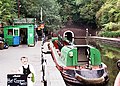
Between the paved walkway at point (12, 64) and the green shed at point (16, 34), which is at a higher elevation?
the green shed at point (16, 34)

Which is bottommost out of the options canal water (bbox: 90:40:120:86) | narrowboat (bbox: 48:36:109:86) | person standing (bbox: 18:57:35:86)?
canal water (bbox: 90:40:120:86)

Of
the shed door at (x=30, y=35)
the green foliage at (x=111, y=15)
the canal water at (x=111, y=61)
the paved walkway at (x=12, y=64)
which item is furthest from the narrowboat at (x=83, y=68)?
the green foliage at (x=111, y=15)

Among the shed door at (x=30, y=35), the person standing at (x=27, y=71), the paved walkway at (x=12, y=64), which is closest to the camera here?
the person standing at (x=27, y=71)

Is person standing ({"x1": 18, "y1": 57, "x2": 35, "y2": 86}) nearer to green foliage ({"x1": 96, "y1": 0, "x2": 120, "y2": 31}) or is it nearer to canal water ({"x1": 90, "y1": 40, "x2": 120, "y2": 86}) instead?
canal water ({"x1": 90, "y1": 40, "x2": 120, "y2": 86})

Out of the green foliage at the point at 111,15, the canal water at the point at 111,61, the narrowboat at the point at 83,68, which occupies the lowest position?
the canal water at the point at 111,61

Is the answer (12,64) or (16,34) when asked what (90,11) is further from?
(12,64)

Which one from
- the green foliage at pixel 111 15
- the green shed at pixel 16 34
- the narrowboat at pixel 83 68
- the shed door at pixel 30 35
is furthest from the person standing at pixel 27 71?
the green foliage at pixel 111 15

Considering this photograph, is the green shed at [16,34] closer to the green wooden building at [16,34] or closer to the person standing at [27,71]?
the green wooden building at [16,34]

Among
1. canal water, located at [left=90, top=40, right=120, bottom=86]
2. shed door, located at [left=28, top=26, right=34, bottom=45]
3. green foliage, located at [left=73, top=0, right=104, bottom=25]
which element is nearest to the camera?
canal water, located at [left=90, top=40, right=120, bottom=86]

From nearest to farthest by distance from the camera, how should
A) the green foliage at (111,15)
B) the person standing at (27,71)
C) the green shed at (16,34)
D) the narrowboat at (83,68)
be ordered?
the person standing at (27,71), the narrowboat at (83,68), the green shed at (16,34), the green foliage at (111,15)

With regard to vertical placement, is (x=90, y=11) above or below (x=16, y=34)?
above

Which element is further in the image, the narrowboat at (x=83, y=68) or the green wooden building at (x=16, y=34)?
the green wooden building at (x=16, y=34)

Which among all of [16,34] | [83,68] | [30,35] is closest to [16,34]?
[16,34]

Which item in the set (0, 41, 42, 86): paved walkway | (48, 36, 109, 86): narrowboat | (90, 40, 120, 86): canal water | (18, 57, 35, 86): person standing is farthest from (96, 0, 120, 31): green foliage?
(18, 57, 35, 86): person standing
